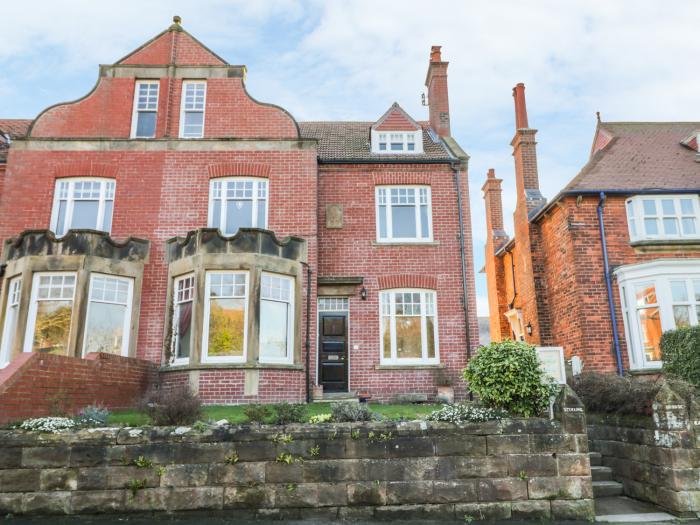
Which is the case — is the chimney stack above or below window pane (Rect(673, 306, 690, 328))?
above

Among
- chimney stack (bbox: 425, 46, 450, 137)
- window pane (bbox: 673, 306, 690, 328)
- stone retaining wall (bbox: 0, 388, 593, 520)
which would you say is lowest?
stone retaining wall (bbox: 0, 388, 593, 520)

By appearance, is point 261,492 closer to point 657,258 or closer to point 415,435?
point 415,435

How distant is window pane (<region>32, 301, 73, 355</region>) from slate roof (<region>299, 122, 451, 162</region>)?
862 cm

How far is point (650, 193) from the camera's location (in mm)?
16375

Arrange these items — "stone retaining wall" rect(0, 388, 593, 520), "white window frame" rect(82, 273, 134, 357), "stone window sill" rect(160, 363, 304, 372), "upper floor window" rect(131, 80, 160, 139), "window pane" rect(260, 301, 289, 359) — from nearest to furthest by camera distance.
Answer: "stone retaining wall" rect(0, 388, 593, 520)
"stone window sill" rect(160, 363, 304, 372)
"white window frame" rect(82, 273, 134, 357)
"window pane" rect(260, 301, 289, 359)
"upper floor window" rect(131, 80, 160, 139)

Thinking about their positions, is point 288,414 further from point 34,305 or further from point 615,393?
point 34,305

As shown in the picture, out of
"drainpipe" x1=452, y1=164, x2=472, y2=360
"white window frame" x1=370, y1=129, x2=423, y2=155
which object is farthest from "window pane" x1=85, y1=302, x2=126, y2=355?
"drainpipe" x1=452, y1=164, x2=472, y2=360

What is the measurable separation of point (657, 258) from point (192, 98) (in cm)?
1513

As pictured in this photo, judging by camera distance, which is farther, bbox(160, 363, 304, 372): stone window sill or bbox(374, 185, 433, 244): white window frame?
bbox(374, 185, 433, 244): white window frame

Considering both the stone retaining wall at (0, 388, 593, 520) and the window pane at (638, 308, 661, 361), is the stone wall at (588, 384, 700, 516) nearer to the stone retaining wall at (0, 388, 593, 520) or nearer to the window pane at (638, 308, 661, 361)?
the stone retaining wall at (0, 388, 593, 520)

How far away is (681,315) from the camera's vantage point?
1505cm

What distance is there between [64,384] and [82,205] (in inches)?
287

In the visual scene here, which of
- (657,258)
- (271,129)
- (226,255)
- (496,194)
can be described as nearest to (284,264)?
(226,255)

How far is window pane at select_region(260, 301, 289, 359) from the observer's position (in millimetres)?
Answer: 14078
